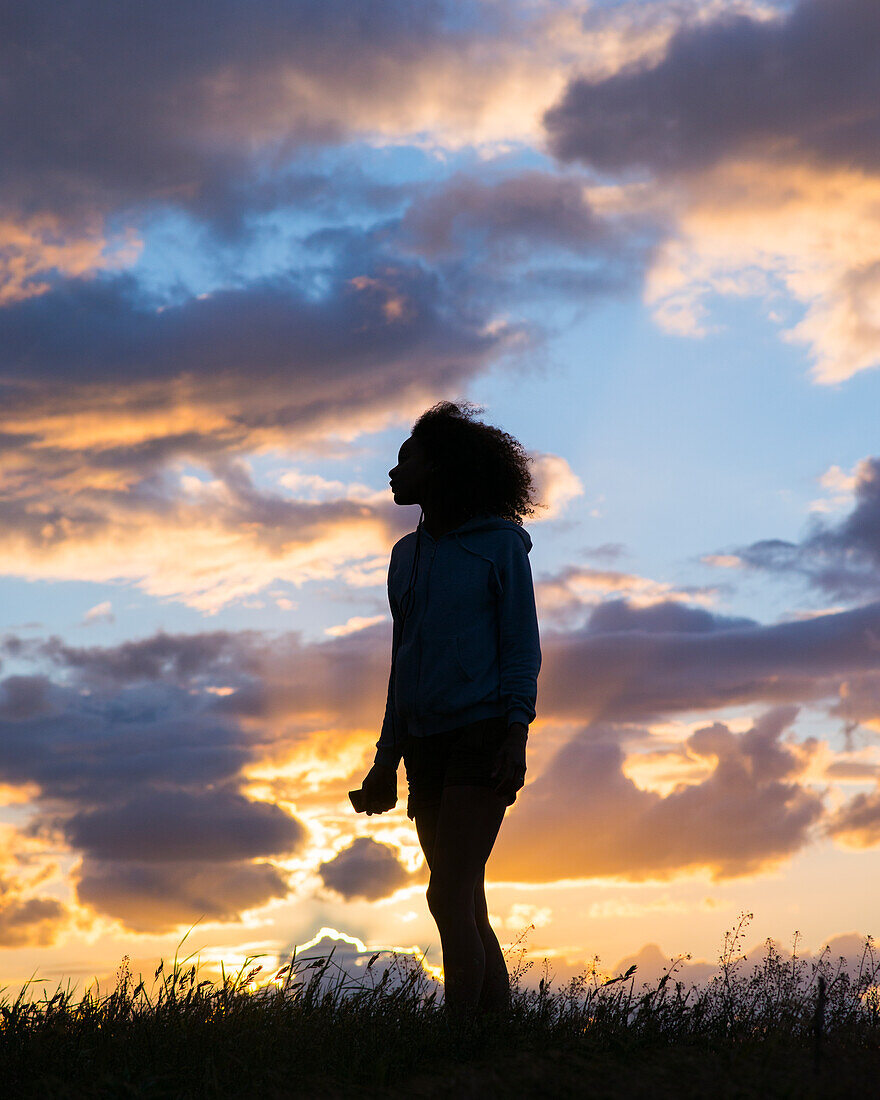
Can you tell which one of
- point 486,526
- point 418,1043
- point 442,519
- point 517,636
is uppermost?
point 442,519

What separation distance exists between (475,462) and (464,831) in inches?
74.1

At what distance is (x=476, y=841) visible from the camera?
16.2ft

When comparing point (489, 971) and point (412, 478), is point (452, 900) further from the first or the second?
point (412, 478)

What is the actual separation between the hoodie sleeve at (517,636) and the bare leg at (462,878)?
0.43 m

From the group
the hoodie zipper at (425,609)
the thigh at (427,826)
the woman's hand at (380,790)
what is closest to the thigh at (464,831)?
the thigh at (427,826)

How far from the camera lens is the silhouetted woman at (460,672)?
16.2 feet

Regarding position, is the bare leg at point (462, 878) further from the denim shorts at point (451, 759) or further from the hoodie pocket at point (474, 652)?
the hoodie pocket at point (474, 652)

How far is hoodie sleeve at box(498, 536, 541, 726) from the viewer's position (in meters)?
4.98

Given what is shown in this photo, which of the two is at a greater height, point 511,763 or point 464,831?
point 511,763

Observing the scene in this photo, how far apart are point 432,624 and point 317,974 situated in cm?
207

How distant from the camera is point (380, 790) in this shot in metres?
5.62

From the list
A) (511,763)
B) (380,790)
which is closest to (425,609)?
(511,763)

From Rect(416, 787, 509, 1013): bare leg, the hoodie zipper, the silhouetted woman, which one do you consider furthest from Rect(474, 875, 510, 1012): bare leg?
the hoodie zipper

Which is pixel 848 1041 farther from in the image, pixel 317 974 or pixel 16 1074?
pixel 16 1074
